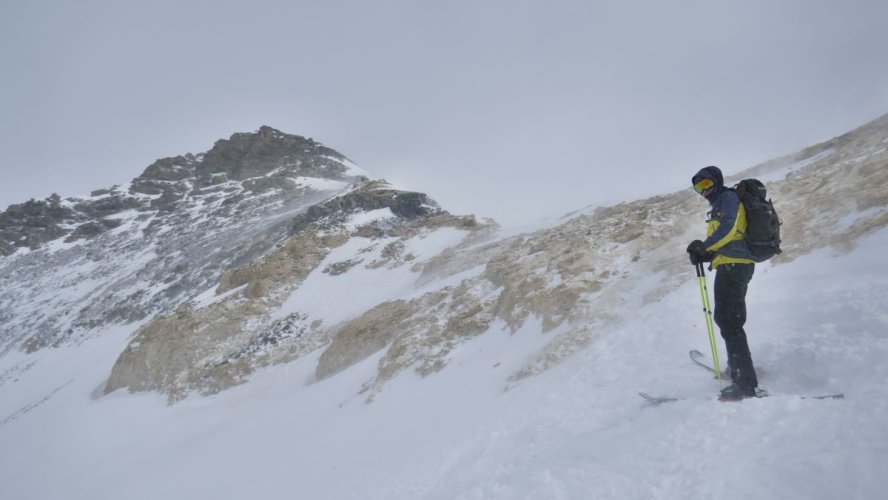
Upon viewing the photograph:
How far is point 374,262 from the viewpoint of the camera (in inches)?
1361

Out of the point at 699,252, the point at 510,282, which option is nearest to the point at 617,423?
the point at 699,252

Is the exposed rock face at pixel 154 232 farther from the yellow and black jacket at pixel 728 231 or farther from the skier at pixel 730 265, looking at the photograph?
the yellow and black jacket at pixel 728 231

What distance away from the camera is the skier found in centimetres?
525

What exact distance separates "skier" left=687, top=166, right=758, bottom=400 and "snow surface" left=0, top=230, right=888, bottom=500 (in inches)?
16.2

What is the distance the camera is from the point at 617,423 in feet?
19.5

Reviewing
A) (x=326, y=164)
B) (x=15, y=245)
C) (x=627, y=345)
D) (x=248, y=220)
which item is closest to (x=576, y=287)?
(x=627, y=345)

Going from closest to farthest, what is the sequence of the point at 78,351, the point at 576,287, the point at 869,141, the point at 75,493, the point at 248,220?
the point at 576,287 → the point at 869,141 → the point at 75,493 → the point at 78,351 → the point at 248,220

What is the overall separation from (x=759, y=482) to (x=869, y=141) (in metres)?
17.9

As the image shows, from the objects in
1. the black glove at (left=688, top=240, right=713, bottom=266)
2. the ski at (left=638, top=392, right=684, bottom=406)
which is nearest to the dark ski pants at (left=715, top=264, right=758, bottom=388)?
the black glove at (left=688, top=240, right=713, bottom=266)

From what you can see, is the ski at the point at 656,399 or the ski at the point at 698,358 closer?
the ski at the point at 656,399

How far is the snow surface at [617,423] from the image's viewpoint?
413cm

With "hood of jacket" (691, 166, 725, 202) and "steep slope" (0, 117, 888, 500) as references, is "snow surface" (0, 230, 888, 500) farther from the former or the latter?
"hood of jacket" (691, 166, 725, 202)

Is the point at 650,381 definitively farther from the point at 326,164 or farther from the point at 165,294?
the point at 326,164

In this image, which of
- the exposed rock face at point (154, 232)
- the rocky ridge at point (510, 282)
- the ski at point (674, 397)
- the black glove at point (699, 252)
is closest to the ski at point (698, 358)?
→ the ski at point (674, 397)
